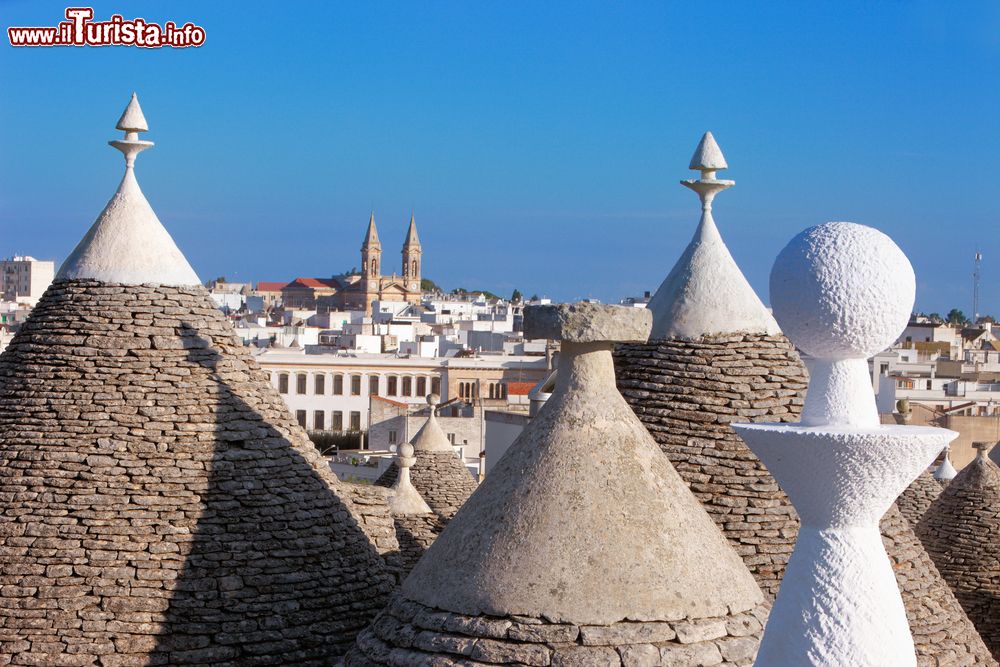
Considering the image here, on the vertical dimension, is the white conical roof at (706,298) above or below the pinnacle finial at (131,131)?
below

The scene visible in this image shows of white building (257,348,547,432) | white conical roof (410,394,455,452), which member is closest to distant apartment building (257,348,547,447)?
white building (257,348,547,432)

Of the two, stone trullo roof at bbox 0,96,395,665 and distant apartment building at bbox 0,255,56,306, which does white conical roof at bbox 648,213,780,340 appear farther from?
distant apartment building at bbox 0,255,56,306

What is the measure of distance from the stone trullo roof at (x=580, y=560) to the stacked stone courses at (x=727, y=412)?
3.01 m

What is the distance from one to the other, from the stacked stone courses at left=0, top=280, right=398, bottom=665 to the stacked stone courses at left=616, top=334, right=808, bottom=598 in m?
2.66

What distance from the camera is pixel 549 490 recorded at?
32.1ft

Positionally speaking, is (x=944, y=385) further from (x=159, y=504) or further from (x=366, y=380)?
(x=159, y=504)

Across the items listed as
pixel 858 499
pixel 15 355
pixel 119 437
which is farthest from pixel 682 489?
pixel 15 355

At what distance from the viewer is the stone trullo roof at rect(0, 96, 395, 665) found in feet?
40.3

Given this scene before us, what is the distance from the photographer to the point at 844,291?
6641 mm

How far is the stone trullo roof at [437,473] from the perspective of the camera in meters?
23.4

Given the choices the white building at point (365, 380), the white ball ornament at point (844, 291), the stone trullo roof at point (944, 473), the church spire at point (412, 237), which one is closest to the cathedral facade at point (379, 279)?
the church spire at point (412, 237)

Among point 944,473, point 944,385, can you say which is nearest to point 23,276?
point 944,385

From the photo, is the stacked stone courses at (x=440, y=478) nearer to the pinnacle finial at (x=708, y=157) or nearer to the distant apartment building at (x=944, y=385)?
the distant apartment building at (x=944, y=385)

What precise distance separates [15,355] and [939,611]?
7.86 metres
